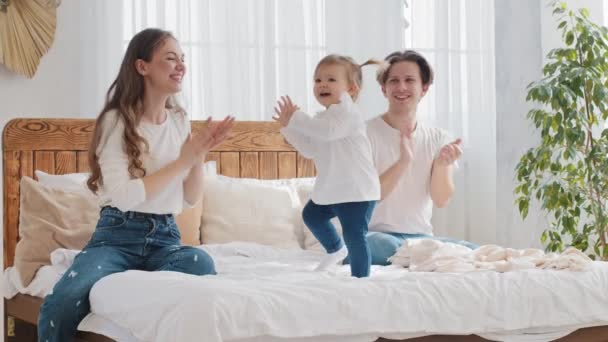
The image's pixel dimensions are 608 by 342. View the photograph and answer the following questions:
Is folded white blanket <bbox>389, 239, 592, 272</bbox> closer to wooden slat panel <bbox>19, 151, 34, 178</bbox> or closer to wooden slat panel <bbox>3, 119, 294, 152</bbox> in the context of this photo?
wooden slat panel <bbox>3, 119, 294, 152</bbox>

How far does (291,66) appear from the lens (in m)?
4.38

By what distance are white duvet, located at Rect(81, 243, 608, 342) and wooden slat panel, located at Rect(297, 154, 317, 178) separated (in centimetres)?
157

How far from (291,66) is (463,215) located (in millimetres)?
1198

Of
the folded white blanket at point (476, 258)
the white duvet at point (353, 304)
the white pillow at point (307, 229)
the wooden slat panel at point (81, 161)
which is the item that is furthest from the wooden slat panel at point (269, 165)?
the white duvet at point (353, 304)

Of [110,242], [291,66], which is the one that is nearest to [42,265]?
[110,242]

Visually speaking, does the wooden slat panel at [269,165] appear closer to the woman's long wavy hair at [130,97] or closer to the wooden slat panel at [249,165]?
the wooden slat panel at [249,165]

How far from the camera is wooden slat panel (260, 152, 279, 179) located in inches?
156

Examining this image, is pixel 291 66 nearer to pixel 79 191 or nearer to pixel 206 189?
pixel 206 189

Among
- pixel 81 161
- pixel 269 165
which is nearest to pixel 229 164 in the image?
pixel 269 165

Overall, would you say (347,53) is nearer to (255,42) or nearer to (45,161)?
(255,42)

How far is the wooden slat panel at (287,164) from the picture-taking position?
13.2 ft

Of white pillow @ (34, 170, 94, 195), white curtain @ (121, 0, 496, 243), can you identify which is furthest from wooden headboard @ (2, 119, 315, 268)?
white curtain @ (121, 0, 496, 243)

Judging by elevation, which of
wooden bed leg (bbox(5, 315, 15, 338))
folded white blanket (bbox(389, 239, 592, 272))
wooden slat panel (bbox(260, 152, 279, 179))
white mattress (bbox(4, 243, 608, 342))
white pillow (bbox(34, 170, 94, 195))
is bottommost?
wooden bed leg (bbox(5, 315, 15, 338))

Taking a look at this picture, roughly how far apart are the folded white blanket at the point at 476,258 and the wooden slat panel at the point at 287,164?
116cm
